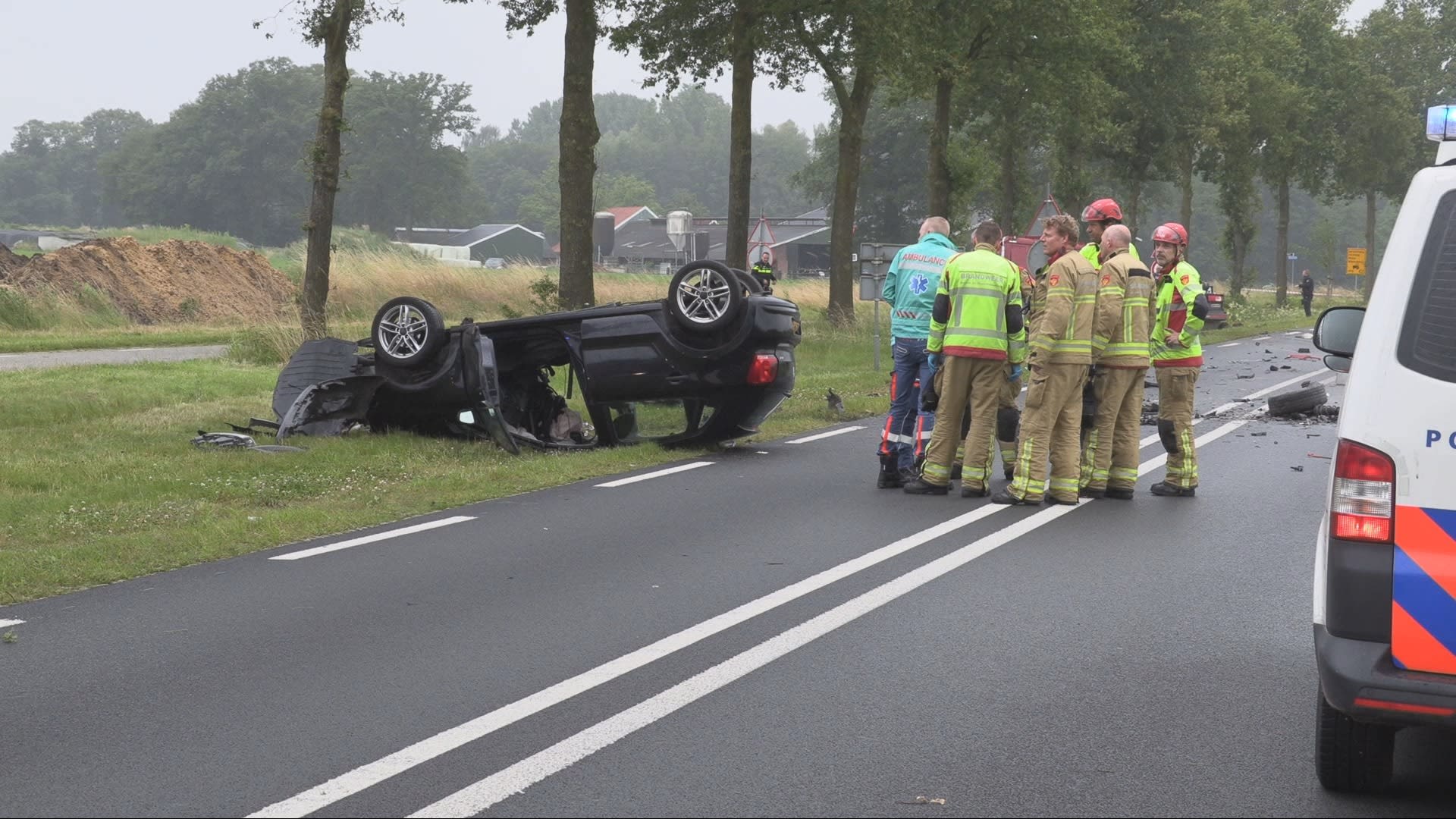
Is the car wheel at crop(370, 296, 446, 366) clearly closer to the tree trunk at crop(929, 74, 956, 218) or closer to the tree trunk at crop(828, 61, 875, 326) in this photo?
the tree trunk at crop(828, 61, 875, 326)

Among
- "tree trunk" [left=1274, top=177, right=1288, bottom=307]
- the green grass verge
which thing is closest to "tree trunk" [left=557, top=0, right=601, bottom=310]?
the green grass verge

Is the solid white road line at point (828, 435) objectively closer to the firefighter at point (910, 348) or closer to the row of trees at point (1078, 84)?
the firefighter at point (910, 348)

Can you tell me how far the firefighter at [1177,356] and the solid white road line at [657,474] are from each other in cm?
350

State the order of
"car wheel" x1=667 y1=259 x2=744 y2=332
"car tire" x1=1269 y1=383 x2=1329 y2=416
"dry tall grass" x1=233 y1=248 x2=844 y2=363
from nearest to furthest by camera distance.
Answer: "car wheel" x1=667 y1=259 x2=744 y2=332
"car tire" x1=1269 y1=383 x2=1329 y2=416
"dry tall grass" x1=233 y1=248 x2=844 y2=363

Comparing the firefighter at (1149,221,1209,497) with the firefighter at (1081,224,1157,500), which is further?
the firefighter at (1149,221,1209,497)

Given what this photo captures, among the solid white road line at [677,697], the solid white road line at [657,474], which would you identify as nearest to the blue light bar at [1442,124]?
the solid white road line at [677,697]

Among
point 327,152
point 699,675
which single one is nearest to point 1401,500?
point 699,675

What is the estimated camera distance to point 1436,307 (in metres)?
4.41

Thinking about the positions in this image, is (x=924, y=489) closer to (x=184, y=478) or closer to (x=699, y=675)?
(x=184, y=478)

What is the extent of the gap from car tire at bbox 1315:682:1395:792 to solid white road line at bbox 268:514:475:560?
570cm

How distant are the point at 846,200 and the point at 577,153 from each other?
12.6 metres

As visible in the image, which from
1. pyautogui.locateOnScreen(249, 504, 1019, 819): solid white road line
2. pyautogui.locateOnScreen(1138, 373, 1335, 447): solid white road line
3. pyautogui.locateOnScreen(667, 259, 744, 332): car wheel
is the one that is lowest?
pyautogui.locateOnScreen(249, 504, 1019, 819): solid white road line

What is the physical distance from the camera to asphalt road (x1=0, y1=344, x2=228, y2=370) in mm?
23094

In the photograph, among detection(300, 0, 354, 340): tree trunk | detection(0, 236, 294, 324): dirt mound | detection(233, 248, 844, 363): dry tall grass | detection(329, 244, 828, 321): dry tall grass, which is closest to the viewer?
detection(300, 0, 354, 340): tree trunk
